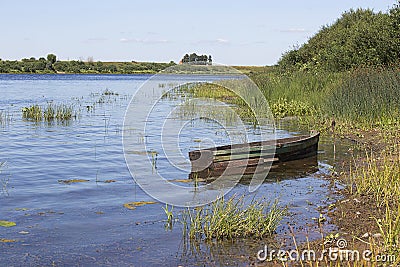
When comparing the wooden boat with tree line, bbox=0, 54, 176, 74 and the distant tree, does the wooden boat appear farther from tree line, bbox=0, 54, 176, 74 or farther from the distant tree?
the distant tree

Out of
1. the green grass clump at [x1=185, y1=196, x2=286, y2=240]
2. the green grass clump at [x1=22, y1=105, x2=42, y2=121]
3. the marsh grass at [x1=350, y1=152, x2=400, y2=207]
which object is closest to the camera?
the green grass clump at [x1=185, y1=196, x2=286, y2=240]

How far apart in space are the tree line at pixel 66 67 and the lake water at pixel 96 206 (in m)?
80.5

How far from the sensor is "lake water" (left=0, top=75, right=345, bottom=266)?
24.8 ft

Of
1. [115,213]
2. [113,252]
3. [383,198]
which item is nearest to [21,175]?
[115,213]

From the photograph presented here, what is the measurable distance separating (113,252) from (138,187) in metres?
4.37

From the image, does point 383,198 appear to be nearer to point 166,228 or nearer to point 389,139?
point 166,228

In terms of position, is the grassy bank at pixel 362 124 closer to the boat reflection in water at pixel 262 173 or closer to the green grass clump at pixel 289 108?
the green grass clump at pixel 289 108

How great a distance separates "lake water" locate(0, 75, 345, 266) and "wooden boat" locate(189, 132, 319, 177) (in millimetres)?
561

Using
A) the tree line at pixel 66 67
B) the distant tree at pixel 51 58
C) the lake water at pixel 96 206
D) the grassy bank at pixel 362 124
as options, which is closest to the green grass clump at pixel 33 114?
the lake water at pixel 96 206

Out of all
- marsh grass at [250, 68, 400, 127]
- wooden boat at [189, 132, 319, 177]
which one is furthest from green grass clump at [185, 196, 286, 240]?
marsh grass at [250, 68, 400, 127]

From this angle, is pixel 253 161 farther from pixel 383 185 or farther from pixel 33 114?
pixel 33 114

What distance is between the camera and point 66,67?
113 meters

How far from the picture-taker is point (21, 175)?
1311 centimetres

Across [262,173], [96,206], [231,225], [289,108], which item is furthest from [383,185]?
[289,108]
